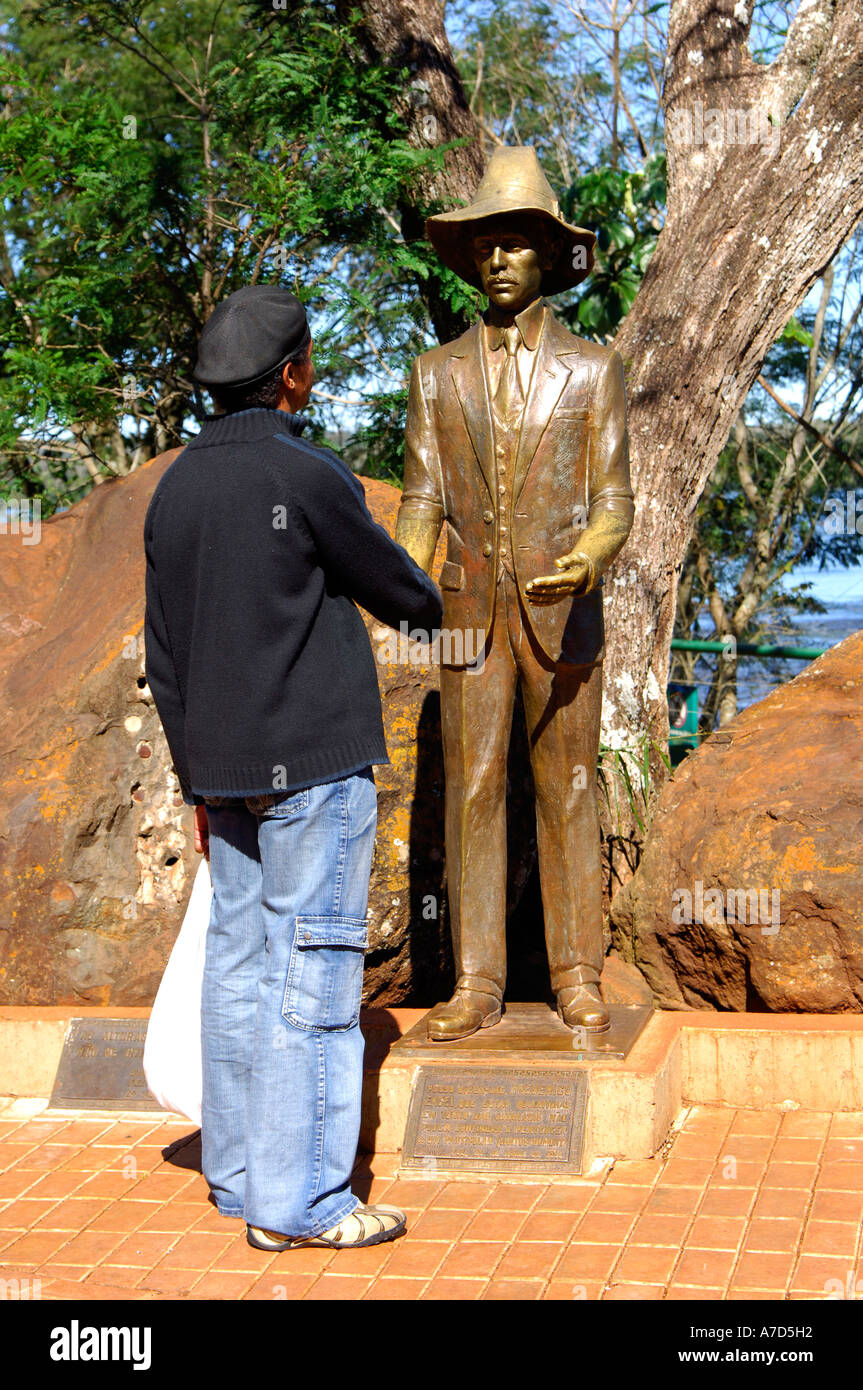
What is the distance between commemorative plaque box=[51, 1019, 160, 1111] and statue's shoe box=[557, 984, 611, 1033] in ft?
4.23

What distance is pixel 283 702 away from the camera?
125 inches

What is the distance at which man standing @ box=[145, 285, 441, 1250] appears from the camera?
10.4 feet

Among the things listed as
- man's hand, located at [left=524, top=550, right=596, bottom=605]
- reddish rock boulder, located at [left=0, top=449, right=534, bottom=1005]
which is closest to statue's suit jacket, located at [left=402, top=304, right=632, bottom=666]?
man's hand, located at [left=524, top=550, right=596, bottom=605]

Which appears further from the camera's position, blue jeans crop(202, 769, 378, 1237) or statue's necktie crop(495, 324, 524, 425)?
statue's necktie crop(495, 324, 524, 425)

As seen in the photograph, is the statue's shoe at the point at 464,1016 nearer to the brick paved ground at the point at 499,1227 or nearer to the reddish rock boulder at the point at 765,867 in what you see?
the brick paved ground at the point at 499,1227

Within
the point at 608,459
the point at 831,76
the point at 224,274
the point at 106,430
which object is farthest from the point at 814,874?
the point at 106,430

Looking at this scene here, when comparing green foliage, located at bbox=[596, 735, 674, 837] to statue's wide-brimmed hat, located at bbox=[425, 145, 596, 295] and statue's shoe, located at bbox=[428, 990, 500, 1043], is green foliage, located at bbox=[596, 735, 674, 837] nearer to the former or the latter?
statue's shoe, located at bbox=[428, 990, 500, 1043]

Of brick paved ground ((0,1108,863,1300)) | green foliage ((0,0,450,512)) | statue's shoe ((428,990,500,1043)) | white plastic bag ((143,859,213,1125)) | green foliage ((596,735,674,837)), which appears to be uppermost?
green foliage ((0,0,450,512))

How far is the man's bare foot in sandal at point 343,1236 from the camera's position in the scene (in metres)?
3.35

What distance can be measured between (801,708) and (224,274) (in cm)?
371

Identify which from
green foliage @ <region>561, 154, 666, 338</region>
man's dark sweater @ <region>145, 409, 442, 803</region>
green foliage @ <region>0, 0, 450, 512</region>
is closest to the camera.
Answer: man's dark sweater @ <region>145, 409, 442, 803</region>

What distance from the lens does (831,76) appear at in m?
6.43

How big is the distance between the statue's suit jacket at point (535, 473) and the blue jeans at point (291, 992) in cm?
105

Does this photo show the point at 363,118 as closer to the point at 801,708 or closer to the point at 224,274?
→ the point at 224,274
